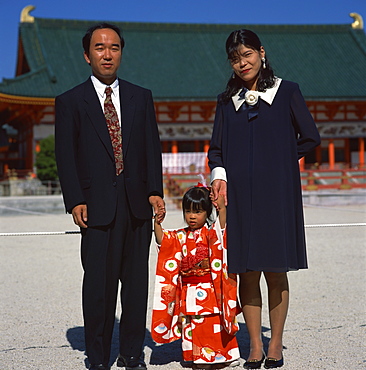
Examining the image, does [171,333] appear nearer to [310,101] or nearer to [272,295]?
[272,295]

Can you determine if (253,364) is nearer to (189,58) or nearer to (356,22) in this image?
(189,58)

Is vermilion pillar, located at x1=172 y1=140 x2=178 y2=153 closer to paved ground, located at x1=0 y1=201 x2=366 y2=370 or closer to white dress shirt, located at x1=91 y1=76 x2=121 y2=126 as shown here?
paved ground, located at x1=0 y1=201 x2=366 y2=370

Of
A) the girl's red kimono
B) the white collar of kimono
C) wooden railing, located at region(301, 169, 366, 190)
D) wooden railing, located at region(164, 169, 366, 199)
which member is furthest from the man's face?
wooden railing, located at region(301, 169, 366, 190)

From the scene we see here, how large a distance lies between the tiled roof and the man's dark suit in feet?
55.0

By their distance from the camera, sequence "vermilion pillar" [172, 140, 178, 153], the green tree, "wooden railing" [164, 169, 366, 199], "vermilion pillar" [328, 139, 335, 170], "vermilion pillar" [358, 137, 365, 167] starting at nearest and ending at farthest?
"wooden railing" [164, 169, 366, 199] < the green tree < "vermilion pillar" [172, 140, 178, 153] < "vermilion pillar" [328, 139, 335, 170] < "vermilion pillar" [358, 137, 365, 167]

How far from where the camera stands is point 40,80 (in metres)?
19.8

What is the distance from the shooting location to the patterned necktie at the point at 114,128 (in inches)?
103

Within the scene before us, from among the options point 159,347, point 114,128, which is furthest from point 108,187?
point 159,347

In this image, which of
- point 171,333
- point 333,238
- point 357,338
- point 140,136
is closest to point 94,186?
point 140,136

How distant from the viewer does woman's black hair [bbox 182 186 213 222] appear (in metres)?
2.75

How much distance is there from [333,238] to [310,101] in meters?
13.4

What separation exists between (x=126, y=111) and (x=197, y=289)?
905mm

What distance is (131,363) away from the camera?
2.66 meters

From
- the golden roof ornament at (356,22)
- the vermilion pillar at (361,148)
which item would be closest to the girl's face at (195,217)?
the vermilion pillar at (361,148)
